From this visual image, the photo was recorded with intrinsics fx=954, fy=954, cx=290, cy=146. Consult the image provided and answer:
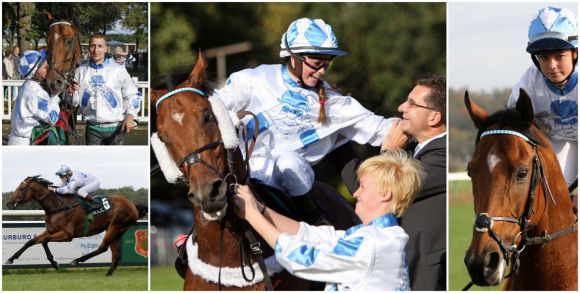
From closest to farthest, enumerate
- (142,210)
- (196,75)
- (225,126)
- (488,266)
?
(225,126)
(196,75)
(488,266)
(142,210)

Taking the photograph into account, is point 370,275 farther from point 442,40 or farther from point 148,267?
point 442,40

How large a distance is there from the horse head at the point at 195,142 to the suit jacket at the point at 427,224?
5.60ft

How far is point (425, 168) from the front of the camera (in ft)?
20.9

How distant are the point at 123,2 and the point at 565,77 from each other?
350cm

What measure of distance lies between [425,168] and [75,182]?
2.79 m

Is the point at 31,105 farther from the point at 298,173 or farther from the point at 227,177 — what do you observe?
the point at 227,177

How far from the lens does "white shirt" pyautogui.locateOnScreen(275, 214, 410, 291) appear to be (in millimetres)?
4035

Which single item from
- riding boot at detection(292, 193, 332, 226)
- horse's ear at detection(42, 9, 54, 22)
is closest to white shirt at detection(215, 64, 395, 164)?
riding boot at detection(292, 193, 332, 226)

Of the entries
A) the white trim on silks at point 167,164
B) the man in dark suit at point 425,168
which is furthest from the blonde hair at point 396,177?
the man in dark suit at point 425,168

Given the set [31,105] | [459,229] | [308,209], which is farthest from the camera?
[459,229]

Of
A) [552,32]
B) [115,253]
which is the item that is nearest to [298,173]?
[552,32]

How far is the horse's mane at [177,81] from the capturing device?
4.90 meters

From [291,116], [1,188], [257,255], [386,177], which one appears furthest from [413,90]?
[1,188]

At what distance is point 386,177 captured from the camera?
4.07m
